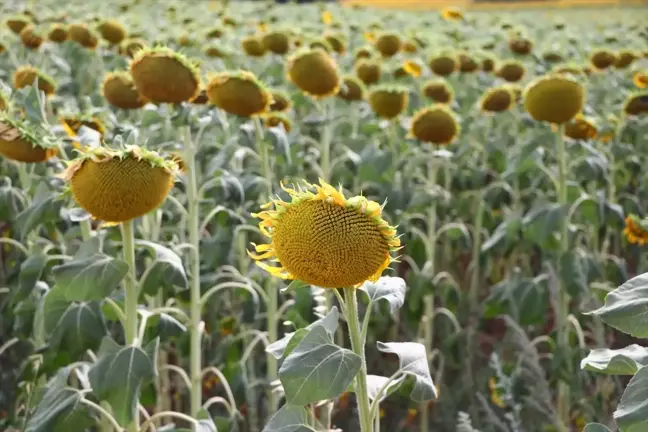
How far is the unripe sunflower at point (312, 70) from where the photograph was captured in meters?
3.27

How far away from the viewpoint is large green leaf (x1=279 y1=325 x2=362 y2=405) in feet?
4.48

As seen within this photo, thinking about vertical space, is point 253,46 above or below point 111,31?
below

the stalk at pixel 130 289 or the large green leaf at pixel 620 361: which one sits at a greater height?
the large green leaf at pixel 620 361

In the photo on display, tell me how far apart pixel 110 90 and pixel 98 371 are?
1132 millimetres

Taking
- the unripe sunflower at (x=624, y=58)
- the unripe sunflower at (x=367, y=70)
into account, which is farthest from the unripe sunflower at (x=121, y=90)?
the unripe sunflower at (x=624, y=58)

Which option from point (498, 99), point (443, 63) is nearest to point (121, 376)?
point (498, 99)

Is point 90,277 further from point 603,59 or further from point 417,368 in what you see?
point 603,59

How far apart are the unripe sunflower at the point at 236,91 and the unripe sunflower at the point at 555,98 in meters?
0.88

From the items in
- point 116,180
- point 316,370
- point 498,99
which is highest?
point 116,180

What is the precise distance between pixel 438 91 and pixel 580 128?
37.1 inches

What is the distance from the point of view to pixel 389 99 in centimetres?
363

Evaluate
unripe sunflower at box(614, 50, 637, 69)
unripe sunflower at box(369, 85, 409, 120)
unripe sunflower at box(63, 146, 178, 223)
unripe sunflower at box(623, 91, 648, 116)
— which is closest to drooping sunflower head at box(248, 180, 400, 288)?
unripe sunflower at box(63, 146, 178, 223)

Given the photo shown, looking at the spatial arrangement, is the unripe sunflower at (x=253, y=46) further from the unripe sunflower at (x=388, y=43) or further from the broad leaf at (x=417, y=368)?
the broad leaf at (x=417, y=368)

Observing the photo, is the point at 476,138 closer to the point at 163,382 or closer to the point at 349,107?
the point at 349,107
